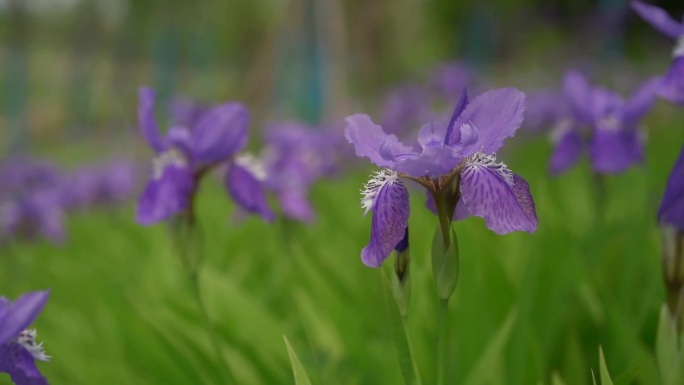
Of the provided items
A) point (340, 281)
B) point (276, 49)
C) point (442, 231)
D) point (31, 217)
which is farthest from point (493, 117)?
point (276, 49)

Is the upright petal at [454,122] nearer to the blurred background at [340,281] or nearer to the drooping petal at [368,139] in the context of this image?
the drooping petal at [368,139]

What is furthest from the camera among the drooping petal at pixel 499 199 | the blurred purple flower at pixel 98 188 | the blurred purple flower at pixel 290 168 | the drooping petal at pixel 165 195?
the blurred purple flower at pixel 98 188

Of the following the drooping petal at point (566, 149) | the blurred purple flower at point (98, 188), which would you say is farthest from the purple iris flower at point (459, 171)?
the blurred purple flower at point (98, 188)

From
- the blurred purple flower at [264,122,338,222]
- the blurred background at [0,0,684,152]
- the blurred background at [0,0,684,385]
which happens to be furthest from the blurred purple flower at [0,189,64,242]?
the blurred background at [0,0,684,152]

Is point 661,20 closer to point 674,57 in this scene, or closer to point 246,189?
point 674,57

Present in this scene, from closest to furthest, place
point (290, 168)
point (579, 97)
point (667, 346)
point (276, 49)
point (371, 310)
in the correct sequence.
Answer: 1. point (667, 346)
2. point (579, 97)
3. point (371, 310)
4. point (290, 168)
5. point (276, 49)
